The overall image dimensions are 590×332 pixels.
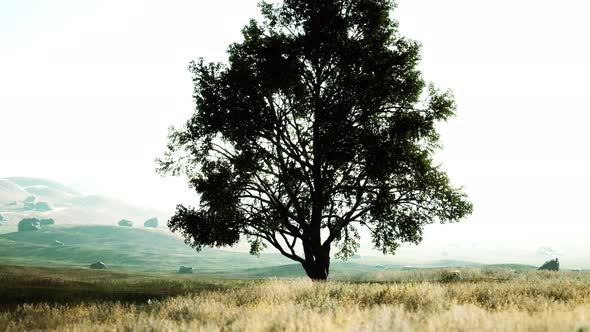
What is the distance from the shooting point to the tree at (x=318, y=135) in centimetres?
2170

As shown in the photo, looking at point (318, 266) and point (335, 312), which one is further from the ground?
point (318, 266)

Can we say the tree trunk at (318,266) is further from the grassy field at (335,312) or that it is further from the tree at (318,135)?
the grassy field at (335,312)

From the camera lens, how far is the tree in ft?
71.2

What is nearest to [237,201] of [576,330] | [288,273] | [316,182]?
[316,182]

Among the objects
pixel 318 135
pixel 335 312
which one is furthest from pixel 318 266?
pixel 335 312

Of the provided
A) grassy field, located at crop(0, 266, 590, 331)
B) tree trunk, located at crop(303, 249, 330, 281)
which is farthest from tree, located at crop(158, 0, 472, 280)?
grassy field, located at crop(0, 266, 590, 331)

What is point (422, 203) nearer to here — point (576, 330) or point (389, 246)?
point (389, 246)

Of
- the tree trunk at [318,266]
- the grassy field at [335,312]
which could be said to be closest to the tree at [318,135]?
the tree trunk at [318,266]

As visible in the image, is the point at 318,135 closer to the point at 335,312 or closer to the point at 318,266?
the point at 318,266

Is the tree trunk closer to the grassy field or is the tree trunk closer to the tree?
the tree

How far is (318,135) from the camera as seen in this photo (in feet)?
74.1

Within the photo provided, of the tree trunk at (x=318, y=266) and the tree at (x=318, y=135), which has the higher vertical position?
the tree at (x=318, y=135)

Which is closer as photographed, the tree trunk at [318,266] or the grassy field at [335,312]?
the grassy field at [335,312]

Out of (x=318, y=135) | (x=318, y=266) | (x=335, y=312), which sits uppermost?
(x=318, y=135)
